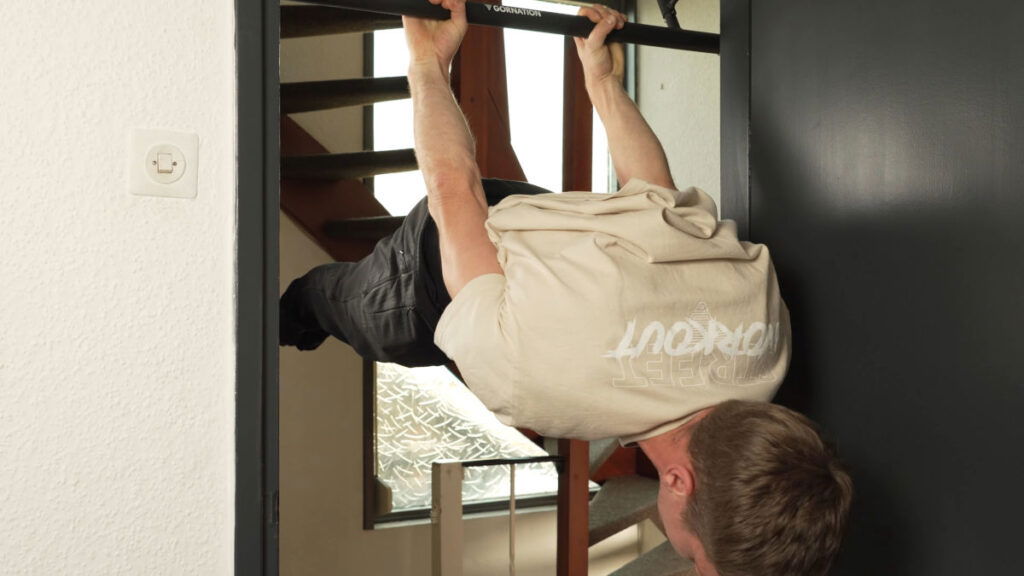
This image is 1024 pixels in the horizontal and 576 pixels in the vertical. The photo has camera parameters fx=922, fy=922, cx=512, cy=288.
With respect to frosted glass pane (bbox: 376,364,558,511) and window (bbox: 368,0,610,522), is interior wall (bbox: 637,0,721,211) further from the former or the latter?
frosted glass pane (bbox: 376,364,558,511)

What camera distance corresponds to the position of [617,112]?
157 centimetres

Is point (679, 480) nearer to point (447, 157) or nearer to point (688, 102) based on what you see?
point (447, 157)

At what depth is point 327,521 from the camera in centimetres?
338

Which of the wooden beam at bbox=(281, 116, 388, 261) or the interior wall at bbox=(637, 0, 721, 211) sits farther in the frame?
the interior wall at bbox=(637, 0, 721, 211)

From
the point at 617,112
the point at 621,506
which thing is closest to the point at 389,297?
the point at 617,112

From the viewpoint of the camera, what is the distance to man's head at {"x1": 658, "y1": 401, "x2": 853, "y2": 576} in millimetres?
1189

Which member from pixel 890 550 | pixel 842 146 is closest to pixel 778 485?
pixel 890 550

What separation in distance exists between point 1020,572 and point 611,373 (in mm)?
561

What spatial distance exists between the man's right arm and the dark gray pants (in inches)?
8.3

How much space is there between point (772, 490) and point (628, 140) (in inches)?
25.1
